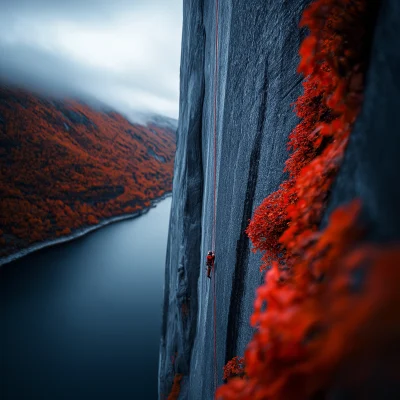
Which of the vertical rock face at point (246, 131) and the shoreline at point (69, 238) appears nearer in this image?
the vertical rock face at point (246, 131)

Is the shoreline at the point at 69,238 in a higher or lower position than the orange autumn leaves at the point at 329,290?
lower

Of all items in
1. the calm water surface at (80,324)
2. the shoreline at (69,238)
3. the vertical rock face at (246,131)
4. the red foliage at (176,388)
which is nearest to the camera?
the vertical rock face at (246,131)

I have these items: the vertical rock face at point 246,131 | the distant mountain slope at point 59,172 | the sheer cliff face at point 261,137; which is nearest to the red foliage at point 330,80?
the sheer cliff face at point 261,137

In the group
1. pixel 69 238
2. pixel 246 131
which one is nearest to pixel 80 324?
pixel 69 238

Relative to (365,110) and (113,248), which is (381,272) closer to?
(365,110)

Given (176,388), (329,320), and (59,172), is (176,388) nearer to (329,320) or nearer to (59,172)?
(329,320)

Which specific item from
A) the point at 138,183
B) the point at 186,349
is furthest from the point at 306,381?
the point at 138,183

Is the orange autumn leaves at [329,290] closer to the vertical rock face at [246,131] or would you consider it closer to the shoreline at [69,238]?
the vertical rock face at [246,131]

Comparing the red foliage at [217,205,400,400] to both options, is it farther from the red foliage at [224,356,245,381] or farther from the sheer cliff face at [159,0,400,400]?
the red foliage at [224,356,245,381]
